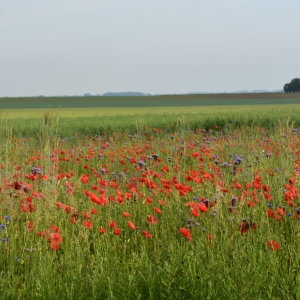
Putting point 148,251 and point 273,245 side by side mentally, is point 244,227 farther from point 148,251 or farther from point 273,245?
point 148,251

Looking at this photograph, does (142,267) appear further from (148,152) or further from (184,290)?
(148,152)

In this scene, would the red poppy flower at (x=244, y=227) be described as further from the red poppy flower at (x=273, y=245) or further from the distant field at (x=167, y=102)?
the distant field at (x=167, y=102)

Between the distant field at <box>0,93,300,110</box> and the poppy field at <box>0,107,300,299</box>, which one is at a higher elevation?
the distant field at <box>0,93,300,110</box>

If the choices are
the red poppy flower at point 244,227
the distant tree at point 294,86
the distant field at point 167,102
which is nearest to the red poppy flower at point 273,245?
the red poppy flower at point 244,227

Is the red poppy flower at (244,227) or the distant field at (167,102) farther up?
the distant field at (167,102)

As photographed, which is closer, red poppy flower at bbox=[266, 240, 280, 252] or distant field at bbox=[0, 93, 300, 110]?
red poppy flower at bbox=[266, 240, 280, 252]

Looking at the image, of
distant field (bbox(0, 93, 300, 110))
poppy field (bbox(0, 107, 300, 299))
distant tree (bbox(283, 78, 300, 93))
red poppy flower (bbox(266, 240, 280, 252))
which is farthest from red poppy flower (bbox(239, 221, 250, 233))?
distant tree (bbox(283, 78, 300, 93))

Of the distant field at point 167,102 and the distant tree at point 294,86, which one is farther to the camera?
the distant tree at point 294,86

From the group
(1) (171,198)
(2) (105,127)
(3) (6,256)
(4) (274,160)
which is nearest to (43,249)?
(3) (6,256)

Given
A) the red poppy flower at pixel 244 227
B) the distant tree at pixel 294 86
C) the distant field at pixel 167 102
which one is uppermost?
the distant tree at pixel 294 86

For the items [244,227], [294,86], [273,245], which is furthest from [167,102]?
[273,245]

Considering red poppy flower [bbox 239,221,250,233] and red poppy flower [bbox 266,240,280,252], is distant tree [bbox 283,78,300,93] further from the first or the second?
red poppy flower [bbox 266,240,280,252]

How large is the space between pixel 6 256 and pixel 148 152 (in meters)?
5.00

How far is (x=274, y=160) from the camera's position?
7.63m
